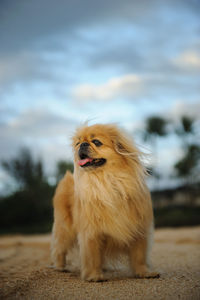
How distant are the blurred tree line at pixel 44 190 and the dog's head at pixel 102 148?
13.6 metres

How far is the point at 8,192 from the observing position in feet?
78.1

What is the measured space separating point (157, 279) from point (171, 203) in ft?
77.0

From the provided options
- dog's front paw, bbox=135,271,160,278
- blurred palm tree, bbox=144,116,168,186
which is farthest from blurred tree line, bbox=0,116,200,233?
dog's front paw, bbox=135,271,160,278

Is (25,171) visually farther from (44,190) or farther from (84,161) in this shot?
(84,161)

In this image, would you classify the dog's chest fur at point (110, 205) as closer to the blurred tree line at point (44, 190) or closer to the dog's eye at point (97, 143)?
the dog's eye at point (97, 143)

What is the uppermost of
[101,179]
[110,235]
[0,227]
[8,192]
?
[101,179]

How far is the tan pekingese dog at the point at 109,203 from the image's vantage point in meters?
4.10

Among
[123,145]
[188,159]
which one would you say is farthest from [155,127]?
[123,145]

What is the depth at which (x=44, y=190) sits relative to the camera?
2442 cm

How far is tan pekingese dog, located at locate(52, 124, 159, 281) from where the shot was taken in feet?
13.5

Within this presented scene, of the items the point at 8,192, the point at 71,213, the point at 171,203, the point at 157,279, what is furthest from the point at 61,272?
the point at 171,203

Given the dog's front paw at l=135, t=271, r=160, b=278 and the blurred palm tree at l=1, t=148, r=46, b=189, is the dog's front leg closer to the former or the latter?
the dog's front paw at l=135, t=271, r=160, b=278

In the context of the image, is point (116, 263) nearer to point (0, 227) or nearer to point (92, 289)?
point (92, 289)

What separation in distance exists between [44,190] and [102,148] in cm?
2066
